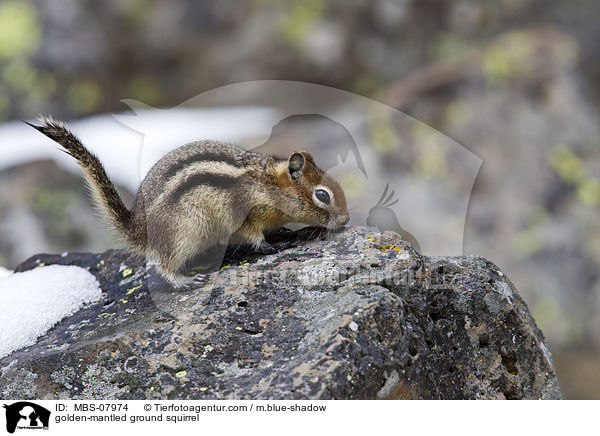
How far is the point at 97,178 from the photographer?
175 inches

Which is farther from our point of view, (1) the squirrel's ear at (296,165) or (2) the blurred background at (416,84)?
(2) the blurred background at (416,84)

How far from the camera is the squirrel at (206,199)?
436 cm

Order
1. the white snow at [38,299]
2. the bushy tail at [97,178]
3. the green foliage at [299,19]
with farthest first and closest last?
1. the green foliage at [299,19]
2. the bushy tail at [97,178]
3. the white snow at [38,299]

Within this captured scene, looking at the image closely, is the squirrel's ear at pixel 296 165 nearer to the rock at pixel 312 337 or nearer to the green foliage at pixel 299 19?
the rock at pixel 312 337

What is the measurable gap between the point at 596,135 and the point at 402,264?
5881 millimetres

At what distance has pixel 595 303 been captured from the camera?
764 cm

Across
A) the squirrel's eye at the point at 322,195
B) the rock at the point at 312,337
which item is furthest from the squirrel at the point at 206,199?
the rock at the point at 312,337

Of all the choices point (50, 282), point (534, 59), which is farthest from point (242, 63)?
point (50, 282)

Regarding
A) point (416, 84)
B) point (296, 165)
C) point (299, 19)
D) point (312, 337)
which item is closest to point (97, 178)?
point (296, 165)

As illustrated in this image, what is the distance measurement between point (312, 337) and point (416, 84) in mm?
6443

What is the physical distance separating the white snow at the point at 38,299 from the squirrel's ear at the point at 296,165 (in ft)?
5.51

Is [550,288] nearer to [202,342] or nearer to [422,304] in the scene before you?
[422,304]

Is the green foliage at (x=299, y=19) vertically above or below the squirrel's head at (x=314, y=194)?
above
